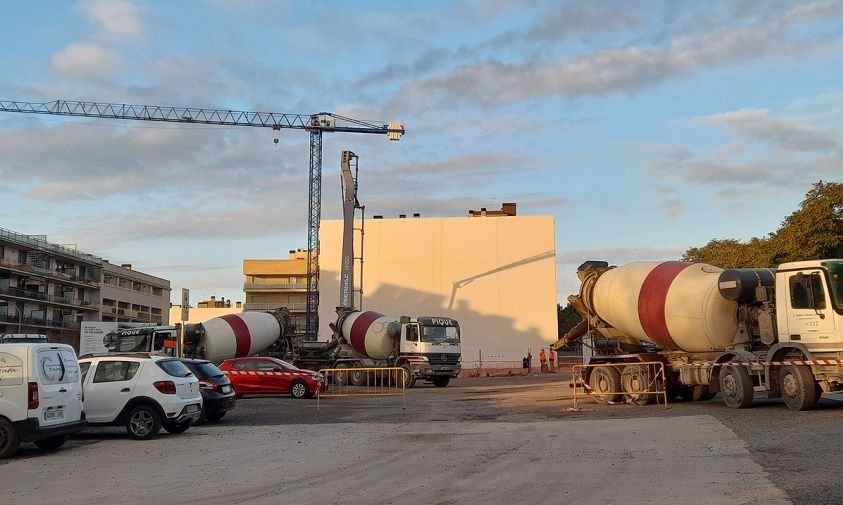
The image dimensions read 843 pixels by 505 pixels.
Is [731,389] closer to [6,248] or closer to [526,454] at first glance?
[526,454]

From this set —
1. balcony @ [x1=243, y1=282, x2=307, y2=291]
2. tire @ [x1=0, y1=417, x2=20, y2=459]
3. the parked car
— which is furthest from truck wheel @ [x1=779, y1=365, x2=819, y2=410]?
balcony @ [x1=243, y1=282, x2=307, y2=291]

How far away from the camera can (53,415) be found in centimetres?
1309

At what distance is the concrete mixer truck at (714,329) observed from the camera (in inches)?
676

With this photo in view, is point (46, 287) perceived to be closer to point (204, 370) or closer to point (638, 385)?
point (204, 370)

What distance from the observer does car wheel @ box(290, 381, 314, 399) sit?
27.4 metres

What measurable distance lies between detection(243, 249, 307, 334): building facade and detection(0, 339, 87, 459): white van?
293 feet

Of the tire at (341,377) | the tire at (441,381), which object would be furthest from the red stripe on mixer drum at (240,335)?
the tire at (441,381)

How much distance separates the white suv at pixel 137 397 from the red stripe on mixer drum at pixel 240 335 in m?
23.4

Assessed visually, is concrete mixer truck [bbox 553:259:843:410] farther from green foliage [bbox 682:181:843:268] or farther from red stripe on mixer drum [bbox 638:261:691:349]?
green foliage [bbox 682:181:843:268]

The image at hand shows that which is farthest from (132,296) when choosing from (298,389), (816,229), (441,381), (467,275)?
(816,229)

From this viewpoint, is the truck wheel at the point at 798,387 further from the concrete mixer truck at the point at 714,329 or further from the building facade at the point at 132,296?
the building facade at the point at 132,296

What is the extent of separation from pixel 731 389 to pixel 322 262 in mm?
50917

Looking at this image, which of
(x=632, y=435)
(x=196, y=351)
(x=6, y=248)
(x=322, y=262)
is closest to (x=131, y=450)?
(x=632, y=435)

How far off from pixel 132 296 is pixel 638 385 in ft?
307
